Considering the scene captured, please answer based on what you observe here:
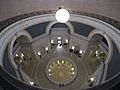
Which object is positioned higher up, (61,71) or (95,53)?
(95,53)

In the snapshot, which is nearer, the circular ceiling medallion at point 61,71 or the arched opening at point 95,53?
the arched opening at point 95,53

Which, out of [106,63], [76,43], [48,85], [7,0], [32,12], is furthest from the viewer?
[76,43]

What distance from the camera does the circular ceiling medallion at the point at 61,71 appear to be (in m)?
15.7

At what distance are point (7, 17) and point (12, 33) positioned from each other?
1455mm

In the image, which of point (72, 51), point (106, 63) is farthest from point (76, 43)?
point (106, 63)

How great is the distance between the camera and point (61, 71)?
16328mm

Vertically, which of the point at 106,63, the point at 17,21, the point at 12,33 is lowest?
the point at 106,63

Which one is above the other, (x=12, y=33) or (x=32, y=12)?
(x=32, y=12)

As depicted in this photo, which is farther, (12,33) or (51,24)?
(51,24)

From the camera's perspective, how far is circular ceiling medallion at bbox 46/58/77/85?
15719mm

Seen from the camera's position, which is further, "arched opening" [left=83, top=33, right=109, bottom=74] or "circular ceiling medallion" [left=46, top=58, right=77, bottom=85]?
"circular ceiling medallion" [left=46, top=58, right=77, bottom=85]

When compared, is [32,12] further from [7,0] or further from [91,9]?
[91,9]

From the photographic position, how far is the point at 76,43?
53.0 feet

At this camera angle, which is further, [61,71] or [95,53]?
[61,71]
